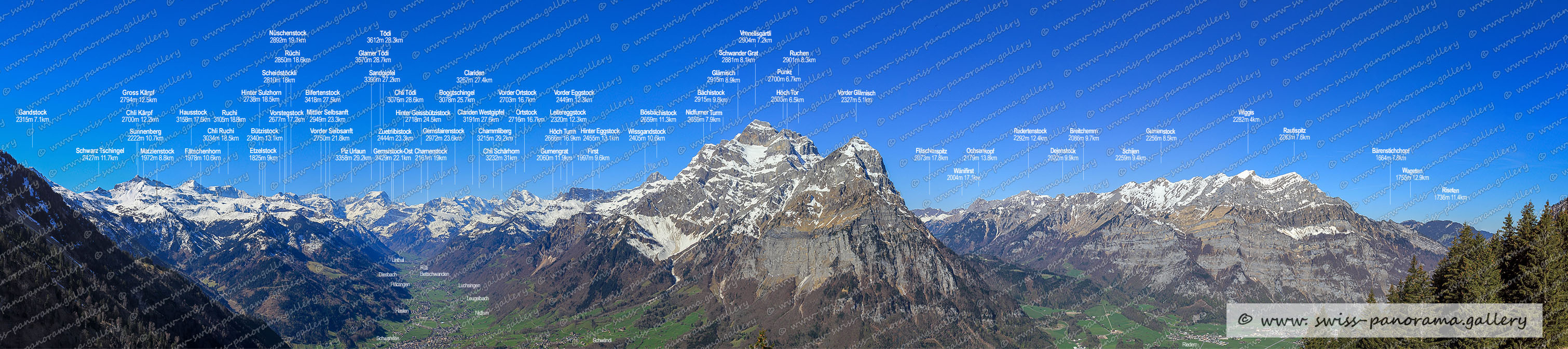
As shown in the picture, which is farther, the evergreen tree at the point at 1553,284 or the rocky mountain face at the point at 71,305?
the rocky mountain face at the point at 71,305

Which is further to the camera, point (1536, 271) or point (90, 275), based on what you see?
point (90, 275)

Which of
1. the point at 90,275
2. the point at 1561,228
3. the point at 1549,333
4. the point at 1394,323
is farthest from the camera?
the point at 90,275

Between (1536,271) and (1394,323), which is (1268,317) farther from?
(1536,271)

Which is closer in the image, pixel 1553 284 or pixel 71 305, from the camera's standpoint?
pixel 1553 284

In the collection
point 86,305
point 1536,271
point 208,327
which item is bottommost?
point 208,327

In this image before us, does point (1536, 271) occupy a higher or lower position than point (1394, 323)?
higher

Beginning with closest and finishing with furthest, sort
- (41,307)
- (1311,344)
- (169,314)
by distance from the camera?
(1311,344) < (41,307) < (169,314)

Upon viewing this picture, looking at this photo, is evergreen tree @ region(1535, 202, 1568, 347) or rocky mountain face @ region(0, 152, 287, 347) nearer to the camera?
evergreen tree @ region(1535, 202, 1568, 347)

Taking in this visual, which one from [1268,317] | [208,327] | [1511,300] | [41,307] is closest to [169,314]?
[208,327]

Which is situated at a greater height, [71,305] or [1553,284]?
[1553,284]

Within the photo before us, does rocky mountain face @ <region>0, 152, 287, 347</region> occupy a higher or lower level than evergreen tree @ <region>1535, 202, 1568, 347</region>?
lower
